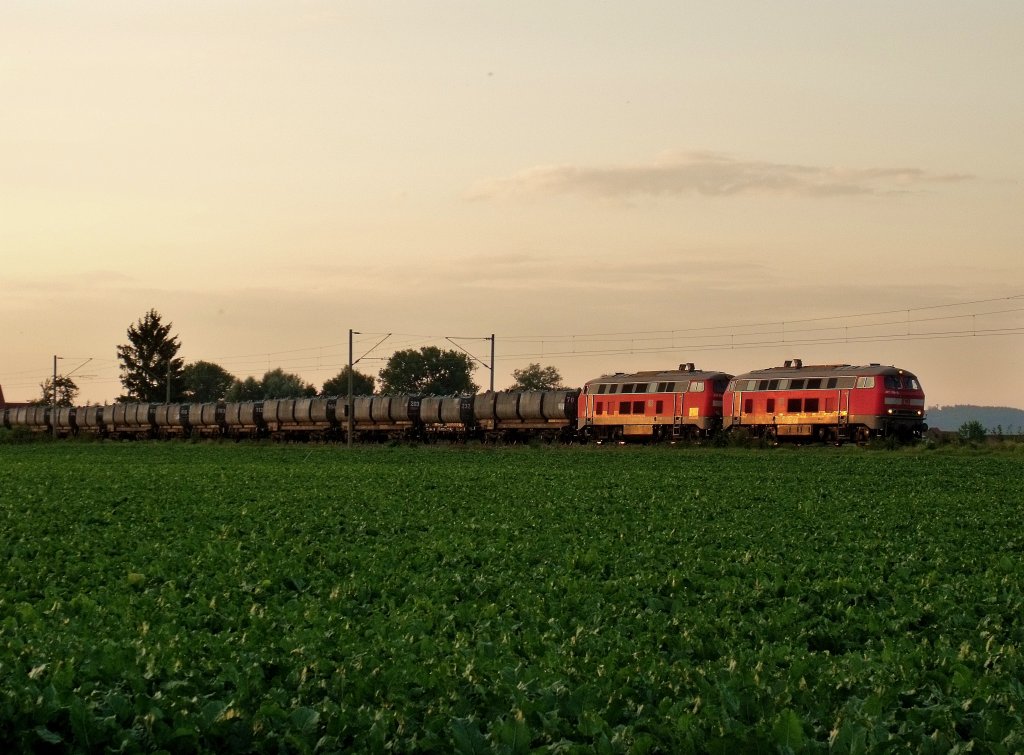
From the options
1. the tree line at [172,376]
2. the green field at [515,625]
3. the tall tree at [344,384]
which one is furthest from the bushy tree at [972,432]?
the tall tree at [344,384]

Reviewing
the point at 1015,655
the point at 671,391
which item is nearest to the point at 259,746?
the point at 1015,655

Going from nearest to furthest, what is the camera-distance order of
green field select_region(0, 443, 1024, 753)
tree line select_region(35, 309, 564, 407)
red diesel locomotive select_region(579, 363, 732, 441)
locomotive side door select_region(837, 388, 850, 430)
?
green field select_region(0, 443, 1024, 753)
locomotive side door select_region(837, 388, 850, 430)
red diesel locomotive select_region(579, 363, 732, 441)
tree line select_region(35, 309, 564, 407)

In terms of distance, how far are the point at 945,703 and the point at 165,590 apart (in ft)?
36.2

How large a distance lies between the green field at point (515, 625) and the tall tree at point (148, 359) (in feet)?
436

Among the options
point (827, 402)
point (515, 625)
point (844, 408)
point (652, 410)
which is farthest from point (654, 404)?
point (515, 625)

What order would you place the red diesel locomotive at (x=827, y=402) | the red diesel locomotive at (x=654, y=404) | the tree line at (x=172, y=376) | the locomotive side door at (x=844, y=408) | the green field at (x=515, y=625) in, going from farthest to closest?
the tree line at (x=172, y=376), the red diesel locomotive at (x=654, y=404), the locomotive side door at (x=844, y=408), the red diesel locomotive at (x=827, y=402), the green field at (x=515, y=625)

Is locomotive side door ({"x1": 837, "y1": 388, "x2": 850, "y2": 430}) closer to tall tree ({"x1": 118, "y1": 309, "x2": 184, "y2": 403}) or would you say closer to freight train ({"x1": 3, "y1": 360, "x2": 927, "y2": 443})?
freight train ({"x1": 3, "y1": 360, "x2": 927, "y2": 443})

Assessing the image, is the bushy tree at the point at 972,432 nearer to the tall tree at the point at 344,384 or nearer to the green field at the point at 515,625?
the green field at the point at 515,625

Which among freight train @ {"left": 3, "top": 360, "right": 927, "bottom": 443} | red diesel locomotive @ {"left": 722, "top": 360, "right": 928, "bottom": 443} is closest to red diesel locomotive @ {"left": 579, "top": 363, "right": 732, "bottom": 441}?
freight train @ {"left": 3, "top": 360, "right": 927, "bottom": 443}

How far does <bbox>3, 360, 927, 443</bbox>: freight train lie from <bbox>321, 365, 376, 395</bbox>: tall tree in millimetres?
86862

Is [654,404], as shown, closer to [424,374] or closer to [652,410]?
[652,410]

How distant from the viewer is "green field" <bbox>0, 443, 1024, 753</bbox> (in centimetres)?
945

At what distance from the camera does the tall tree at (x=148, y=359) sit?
164375mm

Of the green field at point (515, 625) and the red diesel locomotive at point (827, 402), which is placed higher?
the red diesel locomotive at point (827, 402)
